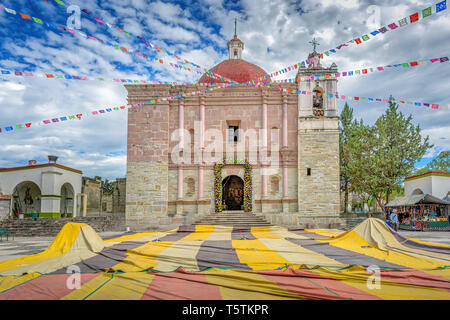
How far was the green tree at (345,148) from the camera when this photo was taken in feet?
A: 89.2

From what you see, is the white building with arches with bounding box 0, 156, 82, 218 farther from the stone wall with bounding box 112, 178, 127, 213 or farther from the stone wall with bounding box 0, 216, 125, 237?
the stone wall with bounding box 112, 178, 127, 213


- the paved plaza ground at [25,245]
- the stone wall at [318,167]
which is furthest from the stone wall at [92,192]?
the stone wall at [318,167]

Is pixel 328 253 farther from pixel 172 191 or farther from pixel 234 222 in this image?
pixel 172 191

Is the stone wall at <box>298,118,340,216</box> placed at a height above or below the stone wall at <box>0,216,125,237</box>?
above

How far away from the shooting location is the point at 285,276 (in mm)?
5188

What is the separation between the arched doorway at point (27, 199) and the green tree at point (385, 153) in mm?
21434

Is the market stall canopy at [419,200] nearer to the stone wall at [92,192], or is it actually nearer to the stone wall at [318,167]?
the stone wall at [318,167]

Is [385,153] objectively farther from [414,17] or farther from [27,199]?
[27,199]

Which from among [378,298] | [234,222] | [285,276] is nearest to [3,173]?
[234,222]

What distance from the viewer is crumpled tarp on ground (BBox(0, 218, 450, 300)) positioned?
14.5 ft

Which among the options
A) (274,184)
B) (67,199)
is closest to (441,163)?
(274,184)

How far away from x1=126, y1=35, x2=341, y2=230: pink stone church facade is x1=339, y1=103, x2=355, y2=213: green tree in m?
8.95

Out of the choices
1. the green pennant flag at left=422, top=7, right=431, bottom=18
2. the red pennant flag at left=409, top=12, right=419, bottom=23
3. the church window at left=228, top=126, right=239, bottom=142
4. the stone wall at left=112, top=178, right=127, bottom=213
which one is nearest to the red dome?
the church window at left=228, top=126, right=239, bottom=142
